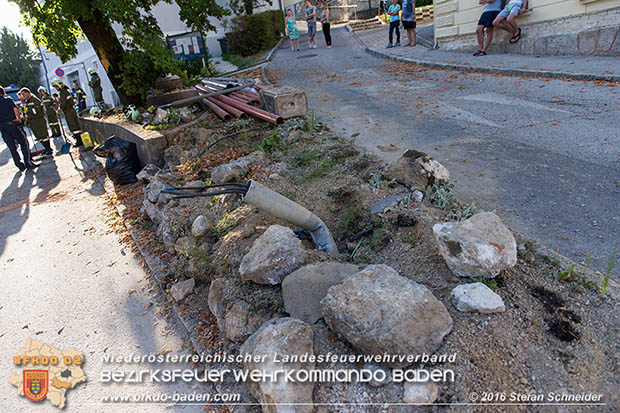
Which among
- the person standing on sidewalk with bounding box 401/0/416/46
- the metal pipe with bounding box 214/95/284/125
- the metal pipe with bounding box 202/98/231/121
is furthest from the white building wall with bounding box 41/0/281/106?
the metal pipe with bounding box 214/95/284/125

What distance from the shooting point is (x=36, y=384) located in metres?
3.09

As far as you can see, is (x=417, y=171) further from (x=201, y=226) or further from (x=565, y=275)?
(x=201, y=226)

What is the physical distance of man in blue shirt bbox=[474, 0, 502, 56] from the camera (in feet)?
34.1

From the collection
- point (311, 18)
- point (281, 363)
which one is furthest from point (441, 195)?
point (311, 18)

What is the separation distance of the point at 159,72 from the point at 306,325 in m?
9.52

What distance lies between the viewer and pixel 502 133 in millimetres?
Result: 5348

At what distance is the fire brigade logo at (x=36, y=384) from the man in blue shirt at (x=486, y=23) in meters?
12.1

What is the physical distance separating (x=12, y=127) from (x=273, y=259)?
1016 cm

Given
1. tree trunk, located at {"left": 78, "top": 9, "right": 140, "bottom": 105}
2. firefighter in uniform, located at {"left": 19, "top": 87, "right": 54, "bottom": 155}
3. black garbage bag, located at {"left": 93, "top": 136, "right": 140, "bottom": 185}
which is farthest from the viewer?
firefighter in uniform, located at {"left": 19, "top": 87, "right": 54, "bottom": 155}

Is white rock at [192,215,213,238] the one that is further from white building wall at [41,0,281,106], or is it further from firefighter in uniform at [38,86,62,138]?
white building wall at [41,0,281,106]

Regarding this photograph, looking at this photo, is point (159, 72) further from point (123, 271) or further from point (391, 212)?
point (391, 212)

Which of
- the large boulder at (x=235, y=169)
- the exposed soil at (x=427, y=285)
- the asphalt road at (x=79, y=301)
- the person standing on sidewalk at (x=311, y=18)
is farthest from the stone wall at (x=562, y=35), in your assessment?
the asphalt road at (x=79, y=301)

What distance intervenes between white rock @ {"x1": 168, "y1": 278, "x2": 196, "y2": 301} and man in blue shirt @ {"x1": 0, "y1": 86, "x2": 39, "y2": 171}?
8.79 meters

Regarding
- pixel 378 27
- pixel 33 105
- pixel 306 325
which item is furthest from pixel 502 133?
pixel 378 27
